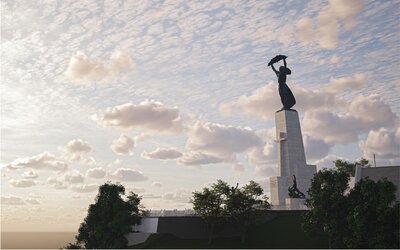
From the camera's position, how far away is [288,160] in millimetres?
71375

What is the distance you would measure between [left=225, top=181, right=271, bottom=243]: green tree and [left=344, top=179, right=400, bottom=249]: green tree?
13801mm

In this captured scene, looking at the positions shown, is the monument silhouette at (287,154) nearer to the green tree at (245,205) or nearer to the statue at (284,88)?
the statue at (284,88)

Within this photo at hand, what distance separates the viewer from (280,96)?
75938 millimetres

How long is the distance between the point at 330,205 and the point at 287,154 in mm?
29936

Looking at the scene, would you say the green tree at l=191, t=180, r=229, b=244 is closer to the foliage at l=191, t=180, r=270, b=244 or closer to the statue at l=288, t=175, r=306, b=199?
the foliage at l=191, t=180, r=270, b=244

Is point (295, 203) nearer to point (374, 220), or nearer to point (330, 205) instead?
point (330, 205)

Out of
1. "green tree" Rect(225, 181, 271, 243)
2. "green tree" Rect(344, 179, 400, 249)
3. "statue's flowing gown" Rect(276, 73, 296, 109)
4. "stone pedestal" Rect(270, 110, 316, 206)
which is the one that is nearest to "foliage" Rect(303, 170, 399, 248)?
"green tree" Rect(344, 179, 400, 249)

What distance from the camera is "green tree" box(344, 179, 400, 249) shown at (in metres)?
36.3

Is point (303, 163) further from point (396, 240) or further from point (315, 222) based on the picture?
point (396, 240)

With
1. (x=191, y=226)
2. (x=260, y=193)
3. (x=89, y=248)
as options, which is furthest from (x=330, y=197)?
(x=89, y=248)

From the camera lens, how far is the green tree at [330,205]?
4081 cm

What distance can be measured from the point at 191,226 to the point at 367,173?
25022 millimetres

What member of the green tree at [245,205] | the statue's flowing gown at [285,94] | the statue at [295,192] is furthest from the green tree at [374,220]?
the statue's flowing gown at [285,94]

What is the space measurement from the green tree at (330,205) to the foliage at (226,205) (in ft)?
28.2
